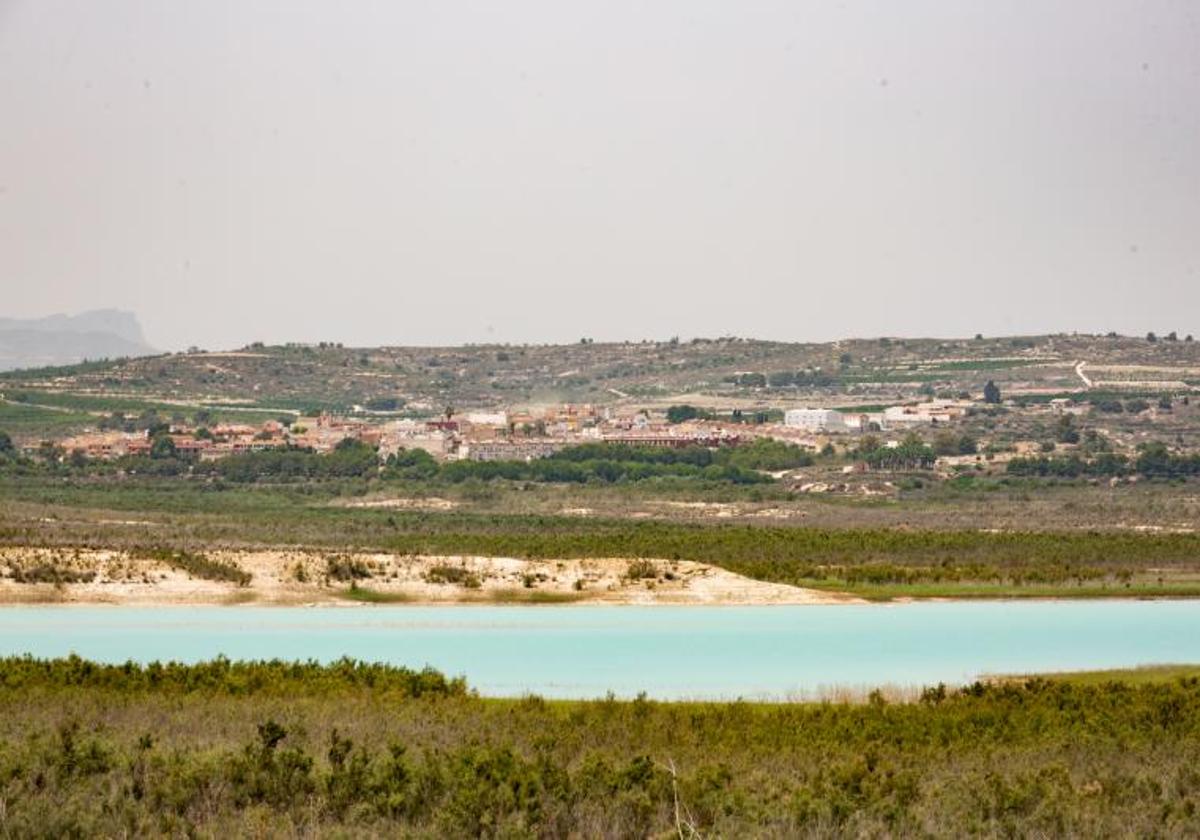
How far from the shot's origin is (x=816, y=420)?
138875 millimetres

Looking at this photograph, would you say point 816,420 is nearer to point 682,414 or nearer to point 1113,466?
point 682,414

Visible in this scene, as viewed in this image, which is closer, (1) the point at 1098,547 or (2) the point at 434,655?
(2) the point at 434,655

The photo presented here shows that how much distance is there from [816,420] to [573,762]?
11870 cm

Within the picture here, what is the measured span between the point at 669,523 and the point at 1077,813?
57.5 m

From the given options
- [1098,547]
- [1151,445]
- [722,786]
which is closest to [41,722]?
[722,786]

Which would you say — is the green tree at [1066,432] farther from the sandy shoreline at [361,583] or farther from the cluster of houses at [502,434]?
A: the sandy shoreline at [361,583]

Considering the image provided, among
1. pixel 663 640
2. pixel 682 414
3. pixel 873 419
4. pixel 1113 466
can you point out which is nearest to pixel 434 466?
pixel 1113 466

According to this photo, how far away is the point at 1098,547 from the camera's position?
2263 inches

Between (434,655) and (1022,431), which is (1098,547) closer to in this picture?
(434,655)

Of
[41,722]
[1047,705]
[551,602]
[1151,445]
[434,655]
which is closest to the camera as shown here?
[41,722]

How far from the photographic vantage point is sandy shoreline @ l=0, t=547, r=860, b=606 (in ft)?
149

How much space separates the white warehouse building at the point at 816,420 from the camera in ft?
452

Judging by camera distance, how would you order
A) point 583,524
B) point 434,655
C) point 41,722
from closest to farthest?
point 41,722
point 434,655
point 583,524

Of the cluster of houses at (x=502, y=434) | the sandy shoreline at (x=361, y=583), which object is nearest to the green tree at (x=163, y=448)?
the cluster of houses at (x=502, y=434)
